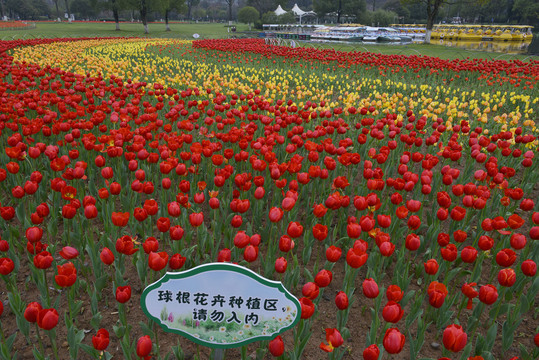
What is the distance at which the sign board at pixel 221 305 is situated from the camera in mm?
2031

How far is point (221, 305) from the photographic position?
210cm

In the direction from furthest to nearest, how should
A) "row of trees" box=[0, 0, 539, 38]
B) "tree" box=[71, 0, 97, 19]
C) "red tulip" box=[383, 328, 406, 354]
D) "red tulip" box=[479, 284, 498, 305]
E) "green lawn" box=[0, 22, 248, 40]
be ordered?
1. "tree" box=[71, 0, 97, 19]
2. "row of trees" box=[0, 0, 539, 38]
3. "green lawn" box=[0, 22, 248, 40]
4. "red tulip" box=[479, 284, 498, 305]
5. "red tulip" box=[383, 328, 406, 354]

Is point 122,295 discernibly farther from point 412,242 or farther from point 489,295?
point 489,295

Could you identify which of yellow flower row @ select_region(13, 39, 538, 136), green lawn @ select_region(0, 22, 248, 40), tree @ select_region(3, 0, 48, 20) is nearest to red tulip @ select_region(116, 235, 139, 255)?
yellow flower row @ select_region(13, 39, 538, 136)

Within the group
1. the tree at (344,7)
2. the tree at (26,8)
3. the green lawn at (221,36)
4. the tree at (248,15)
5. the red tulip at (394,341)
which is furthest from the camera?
the tree at (26,8)

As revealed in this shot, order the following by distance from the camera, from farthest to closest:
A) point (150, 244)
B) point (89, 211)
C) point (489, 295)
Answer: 1. point (89, 211)
2. point (150, 244)
3. point (489, 295)

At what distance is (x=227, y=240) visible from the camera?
13.0 feet

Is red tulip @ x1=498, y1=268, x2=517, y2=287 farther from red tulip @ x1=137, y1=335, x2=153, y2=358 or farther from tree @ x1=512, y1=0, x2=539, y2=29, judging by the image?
tree @ x1=512, y1=0, x2=539, y2=29

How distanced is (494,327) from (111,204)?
3568 millimetres

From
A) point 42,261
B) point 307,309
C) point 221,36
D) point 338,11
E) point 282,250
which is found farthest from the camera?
point 338,11

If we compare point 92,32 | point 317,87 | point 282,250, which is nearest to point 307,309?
point 282,250

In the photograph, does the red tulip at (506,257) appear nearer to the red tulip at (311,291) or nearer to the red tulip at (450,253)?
the red tulip at (450,253)

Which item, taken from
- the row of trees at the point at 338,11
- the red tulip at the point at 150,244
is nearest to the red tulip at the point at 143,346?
the red tulip at the point at 150,244

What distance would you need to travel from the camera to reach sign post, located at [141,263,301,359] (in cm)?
203
